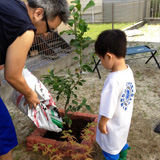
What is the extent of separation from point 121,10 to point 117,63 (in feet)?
27.2

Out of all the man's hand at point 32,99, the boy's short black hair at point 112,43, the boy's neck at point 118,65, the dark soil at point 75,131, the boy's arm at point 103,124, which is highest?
the boy's short black hair at point 112,43

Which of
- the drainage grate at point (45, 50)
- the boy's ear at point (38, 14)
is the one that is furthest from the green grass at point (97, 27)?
the boy's ear at point (38, 14)

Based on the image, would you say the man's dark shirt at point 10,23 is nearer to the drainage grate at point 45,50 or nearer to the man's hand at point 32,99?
the man's hand at point 32,99

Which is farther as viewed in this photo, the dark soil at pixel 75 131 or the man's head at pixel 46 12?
the dark soil at pixel 75 131

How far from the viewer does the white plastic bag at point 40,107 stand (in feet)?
5.74

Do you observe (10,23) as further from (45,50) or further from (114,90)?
(45,50)

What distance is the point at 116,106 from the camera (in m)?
1.44

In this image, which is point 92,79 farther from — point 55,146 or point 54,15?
point 54,15

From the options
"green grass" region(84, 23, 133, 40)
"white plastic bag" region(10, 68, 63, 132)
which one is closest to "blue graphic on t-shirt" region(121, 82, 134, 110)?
"white plastic bag" region(10, 68, 63, 132)

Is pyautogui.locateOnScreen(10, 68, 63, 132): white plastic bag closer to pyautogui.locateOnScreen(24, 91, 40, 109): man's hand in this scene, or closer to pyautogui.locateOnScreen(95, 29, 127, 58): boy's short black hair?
pyautogui.locateOnScreen(24, 91, 40, 109): man's hand

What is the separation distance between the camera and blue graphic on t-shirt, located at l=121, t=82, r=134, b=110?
1.40 m

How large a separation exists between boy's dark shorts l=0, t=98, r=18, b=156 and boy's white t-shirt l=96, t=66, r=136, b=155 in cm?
75

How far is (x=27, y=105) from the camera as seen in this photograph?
175cm

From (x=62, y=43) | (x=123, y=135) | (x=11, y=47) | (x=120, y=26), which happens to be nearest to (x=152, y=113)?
(x=123, y=135)
